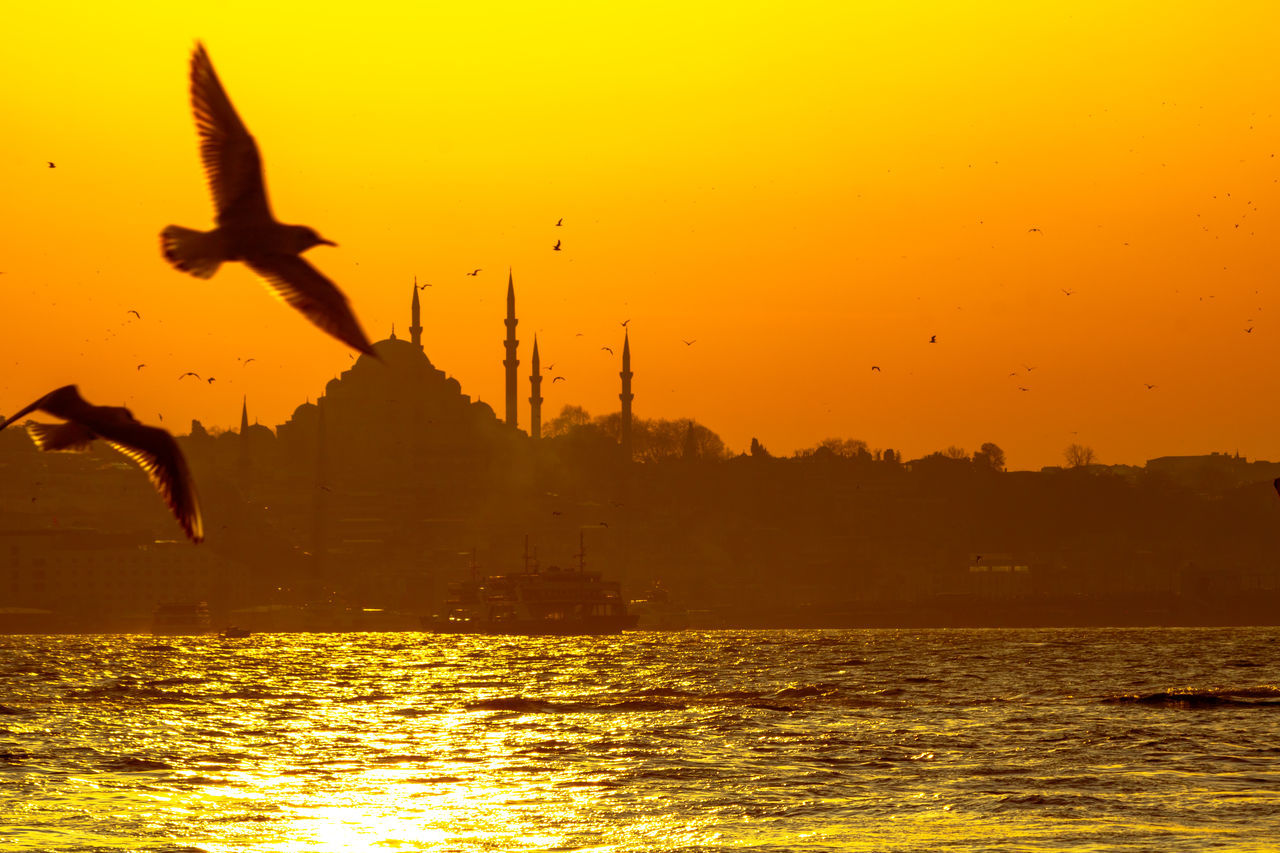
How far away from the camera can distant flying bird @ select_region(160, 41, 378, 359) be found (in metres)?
3.62

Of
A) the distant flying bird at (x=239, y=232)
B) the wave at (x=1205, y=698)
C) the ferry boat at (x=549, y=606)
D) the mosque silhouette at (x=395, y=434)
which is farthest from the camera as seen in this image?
the mosque silhouette at (x=395, y=434)

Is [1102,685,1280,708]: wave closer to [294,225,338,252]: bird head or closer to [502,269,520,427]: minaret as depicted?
[294,225,338,252]: bird head

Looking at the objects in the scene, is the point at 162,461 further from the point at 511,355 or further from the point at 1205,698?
the point at 511,355

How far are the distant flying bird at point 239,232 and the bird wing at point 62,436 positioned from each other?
0.49 meters

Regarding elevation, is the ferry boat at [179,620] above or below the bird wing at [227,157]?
below

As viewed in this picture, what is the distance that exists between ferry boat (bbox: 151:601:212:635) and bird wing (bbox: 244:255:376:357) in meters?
128

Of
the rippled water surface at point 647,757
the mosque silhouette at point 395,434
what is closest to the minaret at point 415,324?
the mosque silhouette at point 395,434

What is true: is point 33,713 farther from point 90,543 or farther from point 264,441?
point 264,441

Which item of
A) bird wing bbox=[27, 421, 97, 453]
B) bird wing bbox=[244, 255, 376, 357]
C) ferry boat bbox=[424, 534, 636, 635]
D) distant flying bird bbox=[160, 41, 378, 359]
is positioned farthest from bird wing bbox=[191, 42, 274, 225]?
ferry boat bbox=[424, 534, 636, 635]

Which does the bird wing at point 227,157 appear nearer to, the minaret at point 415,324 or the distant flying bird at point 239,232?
the distant flying bird at point 239,232

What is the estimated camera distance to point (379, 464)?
161125 mm

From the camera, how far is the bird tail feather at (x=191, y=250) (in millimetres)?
3658

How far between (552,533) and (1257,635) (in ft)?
201

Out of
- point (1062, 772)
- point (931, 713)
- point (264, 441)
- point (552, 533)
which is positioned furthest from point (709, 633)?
point (1062, 772)
